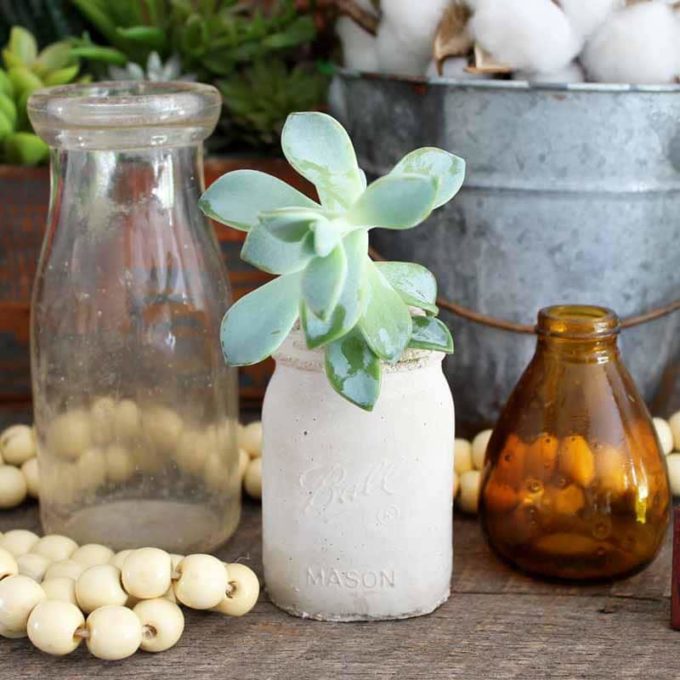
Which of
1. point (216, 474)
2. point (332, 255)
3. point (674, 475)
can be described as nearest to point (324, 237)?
point (332, 255)

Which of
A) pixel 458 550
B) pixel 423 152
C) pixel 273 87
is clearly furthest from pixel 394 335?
pixel 273 87

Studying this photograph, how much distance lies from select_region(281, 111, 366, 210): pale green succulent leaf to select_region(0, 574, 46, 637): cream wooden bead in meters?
0.23

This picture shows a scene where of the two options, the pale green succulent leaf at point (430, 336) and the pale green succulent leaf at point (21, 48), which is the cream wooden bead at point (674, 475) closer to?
the pale green succulent leaf at point (430, 336)

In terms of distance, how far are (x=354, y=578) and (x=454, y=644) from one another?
0.06 metres

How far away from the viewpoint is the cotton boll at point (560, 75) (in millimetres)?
760

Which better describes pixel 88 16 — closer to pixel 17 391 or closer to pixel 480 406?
pixel 17 391

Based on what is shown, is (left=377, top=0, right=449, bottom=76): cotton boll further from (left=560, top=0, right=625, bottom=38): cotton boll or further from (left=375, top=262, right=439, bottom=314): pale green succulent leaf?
(left=375, top=262, right=439, bottom=314): pale green succulent leaf

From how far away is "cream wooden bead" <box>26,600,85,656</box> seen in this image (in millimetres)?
572

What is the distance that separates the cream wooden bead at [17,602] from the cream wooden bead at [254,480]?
0.20m

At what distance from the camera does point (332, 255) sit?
0.53m

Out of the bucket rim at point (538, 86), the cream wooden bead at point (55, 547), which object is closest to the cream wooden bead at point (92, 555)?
the cream wooden bead at point (55, 547)

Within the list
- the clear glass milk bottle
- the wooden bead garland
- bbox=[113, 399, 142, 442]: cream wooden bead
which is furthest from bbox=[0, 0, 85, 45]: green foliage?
the wooden bead garland

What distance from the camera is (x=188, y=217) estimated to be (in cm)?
69

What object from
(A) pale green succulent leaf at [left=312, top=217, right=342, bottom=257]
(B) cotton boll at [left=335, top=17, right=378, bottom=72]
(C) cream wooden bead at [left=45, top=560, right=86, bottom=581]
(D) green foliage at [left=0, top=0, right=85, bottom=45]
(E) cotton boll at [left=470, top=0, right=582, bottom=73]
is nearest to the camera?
(A) pale green succulent leaf at [left=312, top=217, right=342, bottom=257]
